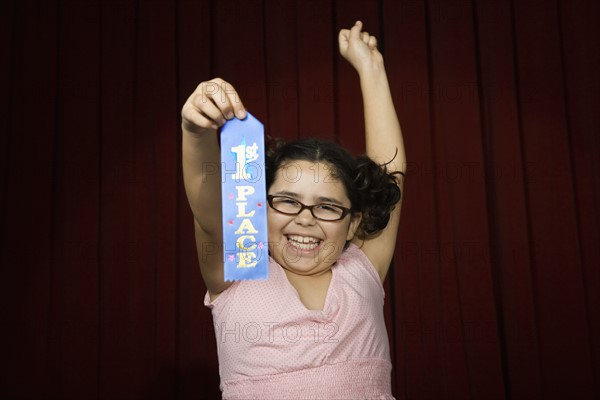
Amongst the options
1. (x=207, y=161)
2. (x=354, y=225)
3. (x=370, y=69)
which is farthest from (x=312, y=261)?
(x=370, y=69)

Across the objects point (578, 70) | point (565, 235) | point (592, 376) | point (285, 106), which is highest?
point (578, 70)

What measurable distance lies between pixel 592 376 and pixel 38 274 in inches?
93.0

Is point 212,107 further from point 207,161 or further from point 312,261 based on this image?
point 312,261

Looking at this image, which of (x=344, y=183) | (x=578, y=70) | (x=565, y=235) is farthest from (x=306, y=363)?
(x=578, y=70)

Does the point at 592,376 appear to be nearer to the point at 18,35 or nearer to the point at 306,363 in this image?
the point at 306,363

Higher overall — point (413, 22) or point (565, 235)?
point (413, 22)

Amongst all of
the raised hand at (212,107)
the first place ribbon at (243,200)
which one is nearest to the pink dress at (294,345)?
the first place ribbon at (243,200)

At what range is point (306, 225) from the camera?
108 cm

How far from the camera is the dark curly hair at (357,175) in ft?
3.82

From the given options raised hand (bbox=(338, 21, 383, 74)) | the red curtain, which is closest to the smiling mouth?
raised hand (bbox=(338, 21, 383, 74))

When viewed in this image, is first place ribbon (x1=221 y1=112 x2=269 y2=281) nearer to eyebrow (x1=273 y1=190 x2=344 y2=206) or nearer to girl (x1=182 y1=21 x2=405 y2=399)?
girl (x1=182 y1=21 x2=405 y2=399)

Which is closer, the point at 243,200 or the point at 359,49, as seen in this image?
the point at 243,200

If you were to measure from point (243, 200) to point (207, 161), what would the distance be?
118 mm

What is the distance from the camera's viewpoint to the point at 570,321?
7.72 feet
